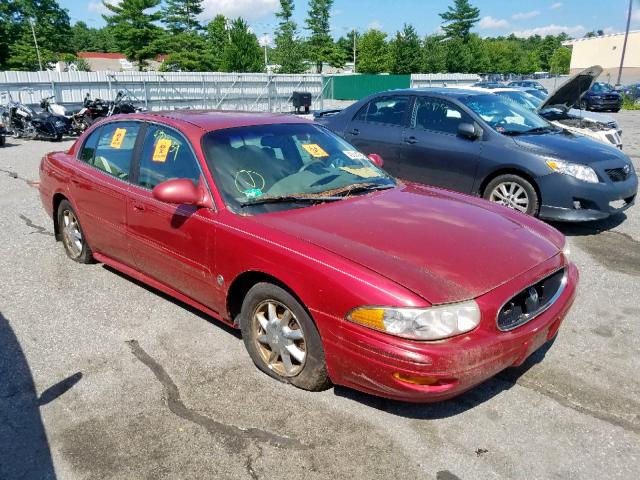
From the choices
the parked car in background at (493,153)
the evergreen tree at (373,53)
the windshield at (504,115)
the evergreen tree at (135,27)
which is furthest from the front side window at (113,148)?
the evergreen tree at (373,53)

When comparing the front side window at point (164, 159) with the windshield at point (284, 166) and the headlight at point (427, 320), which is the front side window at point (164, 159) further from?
the headlight at point (427, 320)

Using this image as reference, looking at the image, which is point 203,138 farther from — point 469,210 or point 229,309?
point 469,210

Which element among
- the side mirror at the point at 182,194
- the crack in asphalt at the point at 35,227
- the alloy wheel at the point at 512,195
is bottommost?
the crack in asphalt at the point at 35,227

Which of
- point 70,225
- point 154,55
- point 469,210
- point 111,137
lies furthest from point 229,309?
point 154,55

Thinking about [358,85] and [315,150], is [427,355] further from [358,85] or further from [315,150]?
[358,85]

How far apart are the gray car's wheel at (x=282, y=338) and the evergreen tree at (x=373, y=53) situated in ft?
236

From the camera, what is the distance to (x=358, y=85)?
146ft

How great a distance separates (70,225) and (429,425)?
13.0 ft

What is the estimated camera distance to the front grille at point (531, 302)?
110 inches

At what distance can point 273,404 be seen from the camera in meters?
3.09

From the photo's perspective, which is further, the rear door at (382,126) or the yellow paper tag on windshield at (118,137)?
the rear door at (382,126)

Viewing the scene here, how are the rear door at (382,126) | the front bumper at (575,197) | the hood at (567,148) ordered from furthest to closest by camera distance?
the rear door at (382,126) < the hood at (567,148) < the front bumper at (575,197)

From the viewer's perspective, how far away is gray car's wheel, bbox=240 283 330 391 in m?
2.98

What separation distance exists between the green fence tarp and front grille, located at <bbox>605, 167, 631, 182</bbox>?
37772 millimetres
